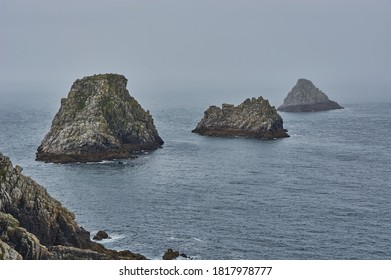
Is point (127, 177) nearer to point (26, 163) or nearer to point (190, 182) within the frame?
point (190, 182)

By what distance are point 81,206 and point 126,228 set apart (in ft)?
45.7

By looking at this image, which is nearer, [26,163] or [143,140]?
[26,163]

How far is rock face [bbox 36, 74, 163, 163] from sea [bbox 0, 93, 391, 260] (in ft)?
14.8

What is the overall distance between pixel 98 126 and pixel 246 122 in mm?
51863

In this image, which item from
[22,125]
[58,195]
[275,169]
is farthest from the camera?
[22,125]

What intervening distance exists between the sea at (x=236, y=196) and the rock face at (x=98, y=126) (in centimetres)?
451

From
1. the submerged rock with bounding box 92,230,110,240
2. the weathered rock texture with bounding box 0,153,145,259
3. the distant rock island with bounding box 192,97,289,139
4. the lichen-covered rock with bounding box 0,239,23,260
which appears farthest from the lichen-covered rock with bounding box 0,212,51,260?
the distant rock island with bounding box 192,97,289,139

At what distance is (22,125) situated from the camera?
17300 centimetres

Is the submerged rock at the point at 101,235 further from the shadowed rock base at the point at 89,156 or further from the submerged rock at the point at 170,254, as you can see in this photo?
the shadowed rock base at the point at 89,156

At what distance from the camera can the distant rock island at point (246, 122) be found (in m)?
166

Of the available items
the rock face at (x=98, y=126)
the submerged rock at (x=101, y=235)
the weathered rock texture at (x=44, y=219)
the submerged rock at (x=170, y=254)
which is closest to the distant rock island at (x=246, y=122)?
the rock face at (x=98, y=126)
